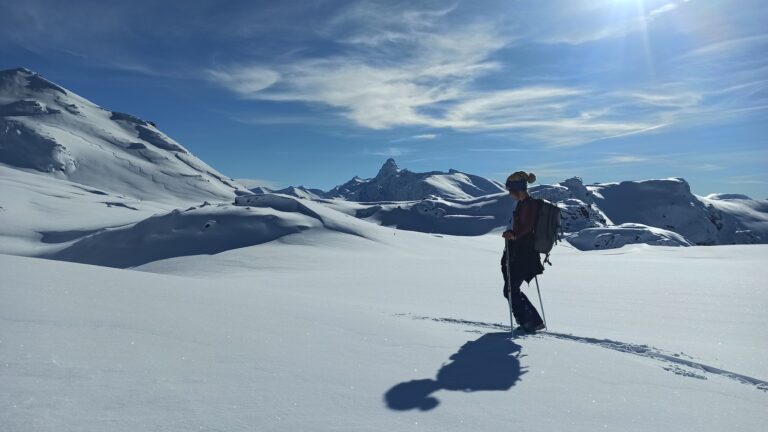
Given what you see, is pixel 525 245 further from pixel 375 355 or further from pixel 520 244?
pixel 375 355

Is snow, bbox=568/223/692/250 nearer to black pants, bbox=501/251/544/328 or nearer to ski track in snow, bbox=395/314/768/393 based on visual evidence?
black pants, bbox=501/251/544/328

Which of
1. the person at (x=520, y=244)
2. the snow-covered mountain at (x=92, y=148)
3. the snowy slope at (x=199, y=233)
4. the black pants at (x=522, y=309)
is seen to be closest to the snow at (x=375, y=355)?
the black pants at (x=522, y=309)

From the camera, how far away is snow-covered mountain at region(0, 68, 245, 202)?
394ft

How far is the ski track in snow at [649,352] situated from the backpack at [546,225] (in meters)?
1.33

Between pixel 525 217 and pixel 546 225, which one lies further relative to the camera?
pixel 525 217

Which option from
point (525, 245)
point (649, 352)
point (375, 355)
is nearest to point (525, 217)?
point (525, 245)

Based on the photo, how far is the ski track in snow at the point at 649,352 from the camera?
446cm

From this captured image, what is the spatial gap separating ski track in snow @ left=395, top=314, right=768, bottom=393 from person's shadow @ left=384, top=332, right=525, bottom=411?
113cm

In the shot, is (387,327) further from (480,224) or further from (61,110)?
(61,110)

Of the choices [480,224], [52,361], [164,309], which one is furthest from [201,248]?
[480,224]

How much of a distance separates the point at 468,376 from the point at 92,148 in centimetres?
A: 15947

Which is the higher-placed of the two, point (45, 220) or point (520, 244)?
point (45, 220)

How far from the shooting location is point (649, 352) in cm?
531

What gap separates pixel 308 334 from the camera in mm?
4961
